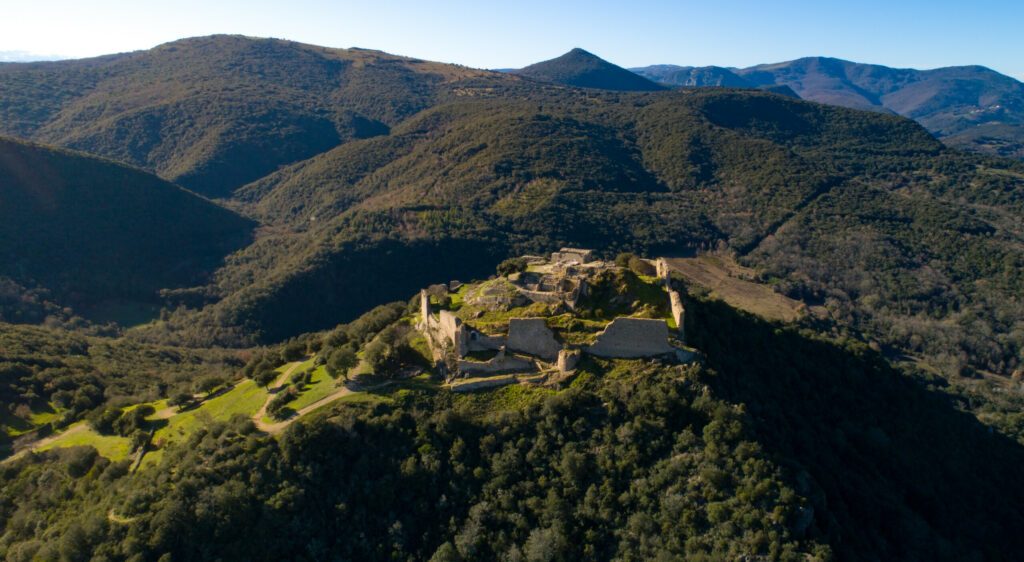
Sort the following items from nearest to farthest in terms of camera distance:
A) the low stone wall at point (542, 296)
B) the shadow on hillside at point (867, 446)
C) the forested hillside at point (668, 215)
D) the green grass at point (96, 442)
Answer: the shadow on hillside at point (867, 446)
the green grass at point (96, 442)
the low stone wall at point (542, 296)
the forested hillside at point (668, 215)

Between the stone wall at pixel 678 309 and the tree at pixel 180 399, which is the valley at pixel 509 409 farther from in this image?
the tree at pixel 180 399

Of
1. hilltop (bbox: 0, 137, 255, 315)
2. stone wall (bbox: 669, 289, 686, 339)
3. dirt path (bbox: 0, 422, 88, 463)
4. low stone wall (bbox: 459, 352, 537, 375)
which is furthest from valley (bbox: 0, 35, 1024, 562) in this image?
hilltop (bbox: 0, 137, 255, 315)

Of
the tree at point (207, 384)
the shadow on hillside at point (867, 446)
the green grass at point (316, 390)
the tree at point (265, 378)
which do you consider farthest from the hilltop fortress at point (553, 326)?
the tree at point (207, 384)

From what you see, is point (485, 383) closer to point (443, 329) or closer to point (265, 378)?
point (443, 329)

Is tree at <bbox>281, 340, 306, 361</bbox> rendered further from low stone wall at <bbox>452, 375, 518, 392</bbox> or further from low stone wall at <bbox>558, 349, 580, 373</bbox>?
low stone wall at <bbox>558, 349, 580, 373</bbox>

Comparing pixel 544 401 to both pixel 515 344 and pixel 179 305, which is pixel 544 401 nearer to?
pixel 515 344

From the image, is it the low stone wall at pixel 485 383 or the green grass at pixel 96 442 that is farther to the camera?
the green grass at pixel 96 442

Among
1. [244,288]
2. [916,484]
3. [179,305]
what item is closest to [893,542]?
[916,484]
